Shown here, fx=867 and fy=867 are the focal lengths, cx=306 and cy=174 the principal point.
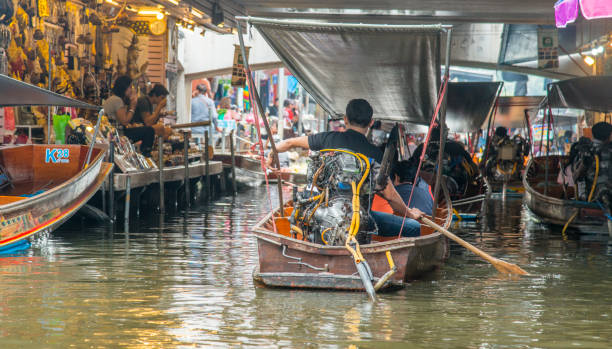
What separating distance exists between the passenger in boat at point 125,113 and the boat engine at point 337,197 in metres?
7.55

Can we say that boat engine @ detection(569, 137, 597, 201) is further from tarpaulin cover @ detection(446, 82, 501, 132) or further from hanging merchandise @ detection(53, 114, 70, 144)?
hanging merchandise @ detection(53, 114, 70, 144)

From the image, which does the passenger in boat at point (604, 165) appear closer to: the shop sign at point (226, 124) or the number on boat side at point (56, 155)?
the number on boat side at point (56, 155)

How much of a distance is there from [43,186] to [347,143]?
18.6 feet

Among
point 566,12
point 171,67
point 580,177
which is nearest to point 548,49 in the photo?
point 580,177

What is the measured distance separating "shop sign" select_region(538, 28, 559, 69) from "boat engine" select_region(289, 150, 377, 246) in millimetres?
12248

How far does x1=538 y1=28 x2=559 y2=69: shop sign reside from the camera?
18.2 m

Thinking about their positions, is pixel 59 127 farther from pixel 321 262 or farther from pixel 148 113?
pixel 321 262

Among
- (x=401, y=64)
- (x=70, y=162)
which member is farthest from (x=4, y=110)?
(x=401, y=64)

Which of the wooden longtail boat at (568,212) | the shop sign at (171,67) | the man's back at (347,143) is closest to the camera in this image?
the man's back at (347,143)

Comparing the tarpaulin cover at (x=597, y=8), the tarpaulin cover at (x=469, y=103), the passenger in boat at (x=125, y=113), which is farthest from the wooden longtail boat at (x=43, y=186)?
the tarpaulin cover at (x=469, y=103)

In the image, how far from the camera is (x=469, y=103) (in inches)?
646

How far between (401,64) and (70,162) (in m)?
5.15

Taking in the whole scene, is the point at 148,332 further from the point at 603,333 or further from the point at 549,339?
the point at 603,333

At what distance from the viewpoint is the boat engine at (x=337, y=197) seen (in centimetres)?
675
